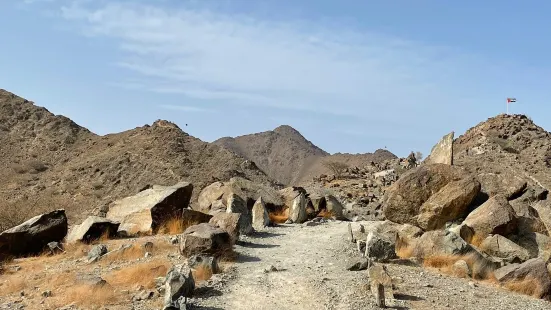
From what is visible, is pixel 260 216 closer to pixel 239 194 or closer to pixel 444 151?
pixel 239 194

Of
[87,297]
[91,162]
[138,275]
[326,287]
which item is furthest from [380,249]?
[91,162]

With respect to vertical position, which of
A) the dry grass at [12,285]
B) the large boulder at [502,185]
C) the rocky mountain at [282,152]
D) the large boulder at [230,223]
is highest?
the rocky mountain at [282,152]

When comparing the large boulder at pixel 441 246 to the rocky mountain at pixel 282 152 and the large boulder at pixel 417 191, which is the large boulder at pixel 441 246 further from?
the rocky mountain at pixel 282 152

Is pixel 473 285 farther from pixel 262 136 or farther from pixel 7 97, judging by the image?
pixel 262 136

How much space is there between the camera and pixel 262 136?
442 feet

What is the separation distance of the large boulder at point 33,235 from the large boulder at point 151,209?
1821 mm

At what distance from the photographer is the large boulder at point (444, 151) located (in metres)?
18.6

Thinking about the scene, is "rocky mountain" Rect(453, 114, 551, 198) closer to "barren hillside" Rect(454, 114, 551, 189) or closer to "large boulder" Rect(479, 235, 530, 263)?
"barren hillside" Rect(454, 114, 551, 189)

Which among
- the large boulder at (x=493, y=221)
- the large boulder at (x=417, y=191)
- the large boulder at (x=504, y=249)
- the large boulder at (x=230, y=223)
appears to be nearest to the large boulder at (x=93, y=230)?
the large boulder at (x=230, y=223)

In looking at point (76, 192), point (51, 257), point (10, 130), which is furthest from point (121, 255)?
point (10, 130)

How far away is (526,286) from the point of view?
11992 millimetres

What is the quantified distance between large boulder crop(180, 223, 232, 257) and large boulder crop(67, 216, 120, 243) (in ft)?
15.0

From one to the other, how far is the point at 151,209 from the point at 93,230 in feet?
6.57

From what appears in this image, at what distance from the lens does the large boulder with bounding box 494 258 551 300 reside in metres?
12.0
